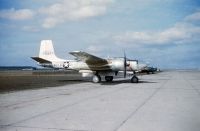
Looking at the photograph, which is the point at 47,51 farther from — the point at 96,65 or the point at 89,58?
the point at 89,58

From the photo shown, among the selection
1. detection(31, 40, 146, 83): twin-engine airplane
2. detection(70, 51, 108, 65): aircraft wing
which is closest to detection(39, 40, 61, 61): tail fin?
detection(31, 40, 146, 83): twin-engine airplane

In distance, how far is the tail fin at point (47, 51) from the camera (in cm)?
3393

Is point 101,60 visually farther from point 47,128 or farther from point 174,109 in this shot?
point 47,128

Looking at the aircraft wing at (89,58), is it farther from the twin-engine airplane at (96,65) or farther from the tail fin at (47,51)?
the tail fin at (47,51)

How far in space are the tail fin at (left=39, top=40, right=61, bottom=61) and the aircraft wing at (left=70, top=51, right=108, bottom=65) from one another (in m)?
5.68

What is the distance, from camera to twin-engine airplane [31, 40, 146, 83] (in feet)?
94.4

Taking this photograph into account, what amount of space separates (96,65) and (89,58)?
1.67 metres

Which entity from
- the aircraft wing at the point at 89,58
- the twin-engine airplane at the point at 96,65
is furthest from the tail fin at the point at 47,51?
the aircraft wing at the point at 89,58

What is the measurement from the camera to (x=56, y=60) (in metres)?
33.5

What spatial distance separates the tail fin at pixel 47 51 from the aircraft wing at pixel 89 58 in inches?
223

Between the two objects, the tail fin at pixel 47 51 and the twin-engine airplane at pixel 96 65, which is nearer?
the twin-engine airplane at pixel 96 65

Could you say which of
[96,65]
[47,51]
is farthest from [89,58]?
[47,51]

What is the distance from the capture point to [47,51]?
34.2 metres

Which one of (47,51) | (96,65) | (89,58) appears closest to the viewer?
(89,58)
